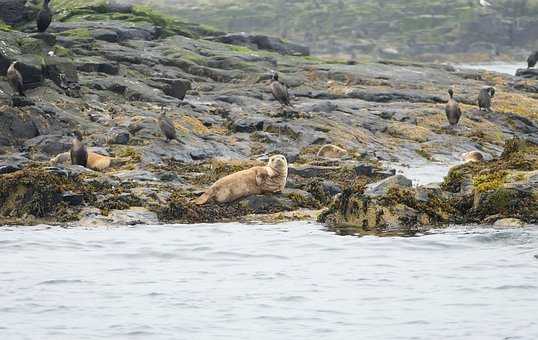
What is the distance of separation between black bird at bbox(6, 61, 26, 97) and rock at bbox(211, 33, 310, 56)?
2561cm

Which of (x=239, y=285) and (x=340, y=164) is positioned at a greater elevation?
(x=239, y=285)

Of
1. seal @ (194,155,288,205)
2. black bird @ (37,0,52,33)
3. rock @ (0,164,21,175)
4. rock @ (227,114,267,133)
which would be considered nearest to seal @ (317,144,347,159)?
rock @ (227,114,267,133)

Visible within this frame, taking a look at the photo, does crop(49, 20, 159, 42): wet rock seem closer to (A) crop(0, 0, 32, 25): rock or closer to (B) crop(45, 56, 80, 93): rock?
(A) crop(0, 0, 32, 25): rock

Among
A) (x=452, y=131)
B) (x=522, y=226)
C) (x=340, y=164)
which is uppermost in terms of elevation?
(x=522, y=226)

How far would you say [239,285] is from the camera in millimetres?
12344

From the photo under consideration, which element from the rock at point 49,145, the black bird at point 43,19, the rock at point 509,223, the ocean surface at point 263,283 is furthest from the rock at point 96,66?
the rock at point 509,223

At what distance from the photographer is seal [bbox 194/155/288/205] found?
18188mm

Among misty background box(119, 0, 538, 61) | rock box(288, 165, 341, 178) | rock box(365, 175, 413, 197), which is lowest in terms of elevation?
misty background box(119, 0, 538, 61)

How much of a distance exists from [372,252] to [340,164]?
949cm

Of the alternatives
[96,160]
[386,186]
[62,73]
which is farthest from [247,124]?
[386,186]

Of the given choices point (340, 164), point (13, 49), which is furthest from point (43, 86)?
point (340, 164)

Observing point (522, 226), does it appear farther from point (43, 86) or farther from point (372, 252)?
point (43, 86)

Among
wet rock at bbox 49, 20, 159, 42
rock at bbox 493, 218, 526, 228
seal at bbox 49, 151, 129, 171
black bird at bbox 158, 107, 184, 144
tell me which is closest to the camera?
rock at bbox 493, 218, 526, 228

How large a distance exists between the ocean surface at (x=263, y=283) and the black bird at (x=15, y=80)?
41.1 feet
